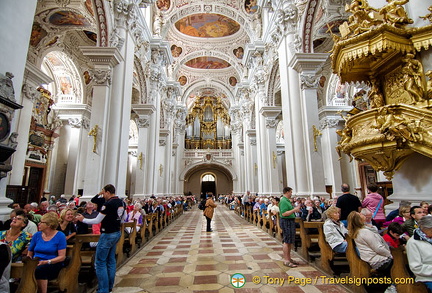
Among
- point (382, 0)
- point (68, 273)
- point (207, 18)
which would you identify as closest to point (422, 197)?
point (382, 0)

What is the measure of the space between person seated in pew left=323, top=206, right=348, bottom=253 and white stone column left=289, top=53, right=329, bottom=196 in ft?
12.9

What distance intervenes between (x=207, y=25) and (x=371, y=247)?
65.3 feet

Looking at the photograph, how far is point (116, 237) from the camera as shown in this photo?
10.0 feet

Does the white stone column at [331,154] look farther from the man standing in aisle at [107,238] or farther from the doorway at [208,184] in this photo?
the doorway at [208,184]

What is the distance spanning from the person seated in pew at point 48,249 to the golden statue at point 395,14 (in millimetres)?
5169

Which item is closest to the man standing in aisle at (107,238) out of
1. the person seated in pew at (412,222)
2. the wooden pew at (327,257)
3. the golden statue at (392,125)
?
the wooden pew at (327,257)

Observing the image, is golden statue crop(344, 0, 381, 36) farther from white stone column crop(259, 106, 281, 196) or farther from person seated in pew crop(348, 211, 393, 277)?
white stone column crop(259, 106, 281, 196)

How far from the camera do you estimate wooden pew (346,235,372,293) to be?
2758 mm

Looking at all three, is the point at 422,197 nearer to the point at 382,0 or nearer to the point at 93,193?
the point at 382,0

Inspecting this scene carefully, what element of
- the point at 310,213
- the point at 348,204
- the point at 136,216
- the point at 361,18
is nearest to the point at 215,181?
the point at 136,216

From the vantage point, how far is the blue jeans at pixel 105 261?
2.91m

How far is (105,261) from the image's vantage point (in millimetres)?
2977

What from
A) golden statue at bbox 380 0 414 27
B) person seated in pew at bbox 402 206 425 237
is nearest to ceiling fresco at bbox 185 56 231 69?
golden statue at bbox 380 0 414 27

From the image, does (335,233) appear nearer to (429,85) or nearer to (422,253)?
(422,253)
